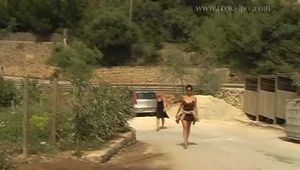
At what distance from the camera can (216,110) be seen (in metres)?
37.2

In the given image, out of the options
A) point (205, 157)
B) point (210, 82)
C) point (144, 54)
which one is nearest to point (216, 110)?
point (210, 82)

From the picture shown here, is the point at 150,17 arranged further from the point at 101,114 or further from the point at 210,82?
the point at 101,114

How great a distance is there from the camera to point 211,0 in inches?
3191

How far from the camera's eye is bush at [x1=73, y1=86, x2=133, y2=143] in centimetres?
1423

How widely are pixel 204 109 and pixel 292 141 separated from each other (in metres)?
15.6

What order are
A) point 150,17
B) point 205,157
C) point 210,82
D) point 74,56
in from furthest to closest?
point 150,17
point 74,56
point 210,82
point 205,157

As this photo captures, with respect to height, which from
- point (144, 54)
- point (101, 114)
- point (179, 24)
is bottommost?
point (101, 114)

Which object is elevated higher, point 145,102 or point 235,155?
point 145,102

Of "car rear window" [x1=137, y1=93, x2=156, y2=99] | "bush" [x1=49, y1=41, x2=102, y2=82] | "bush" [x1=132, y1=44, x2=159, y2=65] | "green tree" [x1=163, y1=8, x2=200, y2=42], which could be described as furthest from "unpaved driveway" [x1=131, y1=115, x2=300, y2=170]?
"green tree" [x1=163, y1=8, x2=200, y2=42]

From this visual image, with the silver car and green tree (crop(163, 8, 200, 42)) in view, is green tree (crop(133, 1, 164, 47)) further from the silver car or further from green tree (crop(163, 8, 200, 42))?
the silver car

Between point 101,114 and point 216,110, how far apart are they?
22.6 meters

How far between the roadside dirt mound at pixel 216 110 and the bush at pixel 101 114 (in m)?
18.9

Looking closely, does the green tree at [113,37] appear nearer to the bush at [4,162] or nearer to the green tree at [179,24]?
the green tree at [179,24]

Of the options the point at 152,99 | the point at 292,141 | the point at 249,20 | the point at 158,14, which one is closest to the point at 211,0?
the point at 158,14
